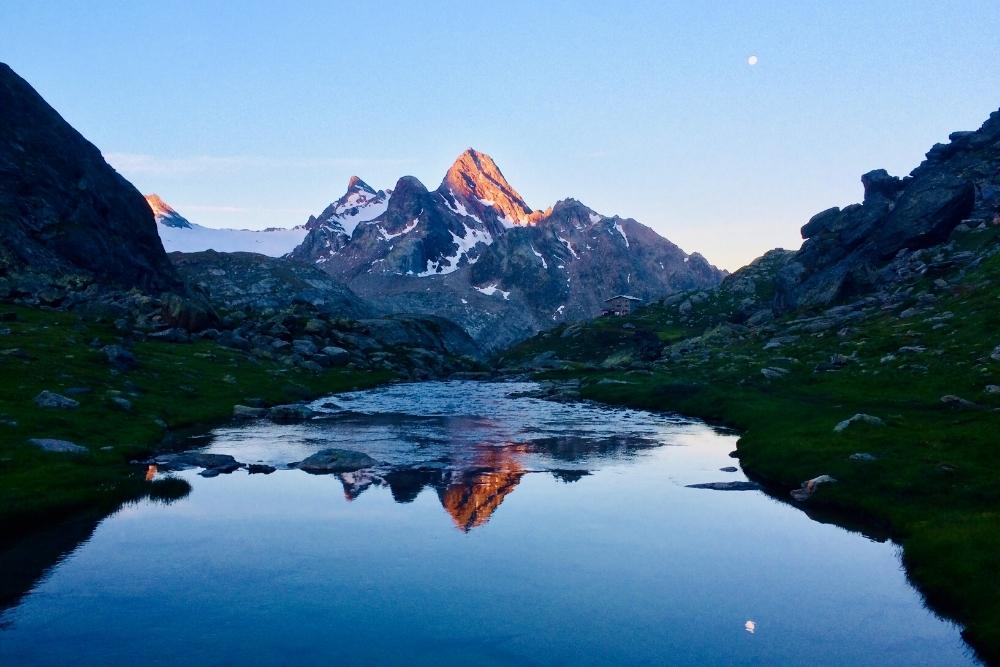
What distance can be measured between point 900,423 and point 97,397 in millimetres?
57881

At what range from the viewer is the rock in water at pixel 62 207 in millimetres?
118312

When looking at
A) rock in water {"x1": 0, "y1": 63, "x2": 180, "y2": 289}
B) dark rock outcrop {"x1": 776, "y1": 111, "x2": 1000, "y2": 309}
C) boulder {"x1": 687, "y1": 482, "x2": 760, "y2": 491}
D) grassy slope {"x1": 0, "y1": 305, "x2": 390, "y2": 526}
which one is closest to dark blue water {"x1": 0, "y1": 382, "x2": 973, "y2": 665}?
boulder {"x1": 687, "y1": 482, "x2": 760, "y2": 491}

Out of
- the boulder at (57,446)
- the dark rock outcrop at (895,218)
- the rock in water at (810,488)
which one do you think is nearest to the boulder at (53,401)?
the boulder at (57,446)

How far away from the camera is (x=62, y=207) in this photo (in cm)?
13112

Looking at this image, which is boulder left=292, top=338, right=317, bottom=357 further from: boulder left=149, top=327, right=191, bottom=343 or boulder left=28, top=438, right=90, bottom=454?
boulder left=28, top=438, right=90, bottom=454

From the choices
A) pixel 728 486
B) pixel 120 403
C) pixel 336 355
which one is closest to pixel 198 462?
pixel 120 403

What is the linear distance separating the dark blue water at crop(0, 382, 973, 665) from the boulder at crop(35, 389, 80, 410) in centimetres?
1437

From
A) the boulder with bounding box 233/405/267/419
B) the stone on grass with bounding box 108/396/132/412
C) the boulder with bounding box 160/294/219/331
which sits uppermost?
the boulder with bounding box 160/294/219/331

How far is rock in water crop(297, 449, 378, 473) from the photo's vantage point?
147 feet

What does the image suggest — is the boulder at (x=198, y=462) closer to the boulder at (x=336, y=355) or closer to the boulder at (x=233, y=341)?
the boulder at (x=233, y=341)

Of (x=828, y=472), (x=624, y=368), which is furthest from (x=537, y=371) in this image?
(x=828, y=472)

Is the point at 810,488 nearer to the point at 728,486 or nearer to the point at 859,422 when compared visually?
the point at 728,486

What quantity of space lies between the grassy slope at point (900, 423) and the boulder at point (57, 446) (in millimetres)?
41426

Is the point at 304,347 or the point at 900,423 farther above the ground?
the point at 304,347
